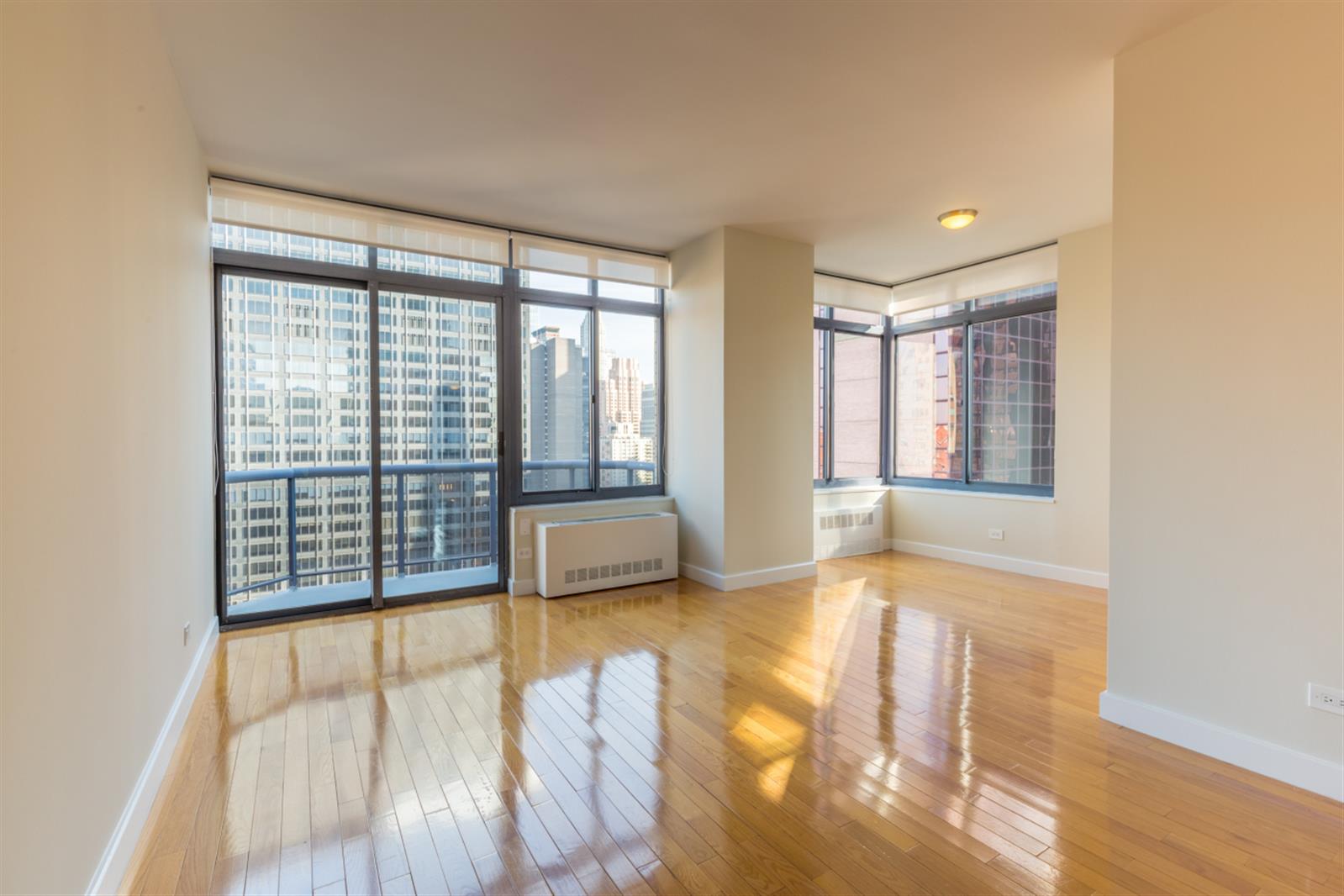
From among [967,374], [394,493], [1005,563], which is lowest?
[1005,563]

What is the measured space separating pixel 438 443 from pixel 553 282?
5.30 ft

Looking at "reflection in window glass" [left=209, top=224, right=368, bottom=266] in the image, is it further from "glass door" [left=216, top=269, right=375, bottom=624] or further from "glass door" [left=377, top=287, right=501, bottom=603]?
"glass door" [left=377, top=287, right=501, bottom=603]

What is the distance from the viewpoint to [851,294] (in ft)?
20.1

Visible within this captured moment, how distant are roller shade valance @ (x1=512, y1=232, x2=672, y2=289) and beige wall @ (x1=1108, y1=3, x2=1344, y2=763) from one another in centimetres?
339

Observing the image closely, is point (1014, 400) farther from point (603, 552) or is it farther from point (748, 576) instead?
point (603, 552)

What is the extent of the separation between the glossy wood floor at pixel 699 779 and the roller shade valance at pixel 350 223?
8.57 ft

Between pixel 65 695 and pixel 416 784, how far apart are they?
1080 millimetres

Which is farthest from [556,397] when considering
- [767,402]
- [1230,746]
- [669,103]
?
[1230,746]

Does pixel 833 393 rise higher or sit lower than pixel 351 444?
higher

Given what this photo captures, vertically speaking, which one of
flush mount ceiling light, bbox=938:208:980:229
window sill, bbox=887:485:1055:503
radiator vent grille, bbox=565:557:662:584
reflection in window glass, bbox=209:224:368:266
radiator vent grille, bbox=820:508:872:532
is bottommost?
radiator vent grille, bbox=565:557:662:584

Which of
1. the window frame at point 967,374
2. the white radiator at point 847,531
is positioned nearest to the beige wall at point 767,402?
the white radiator at point 847,531

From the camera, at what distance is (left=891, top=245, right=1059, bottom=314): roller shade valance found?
16.7 ft

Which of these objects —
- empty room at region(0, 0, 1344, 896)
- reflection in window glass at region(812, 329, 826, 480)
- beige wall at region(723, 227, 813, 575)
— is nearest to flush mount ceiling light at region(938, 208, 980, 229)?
empty room at region(0, 0, 1344, 896)

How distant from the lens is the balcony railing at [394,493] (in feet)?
13.4
